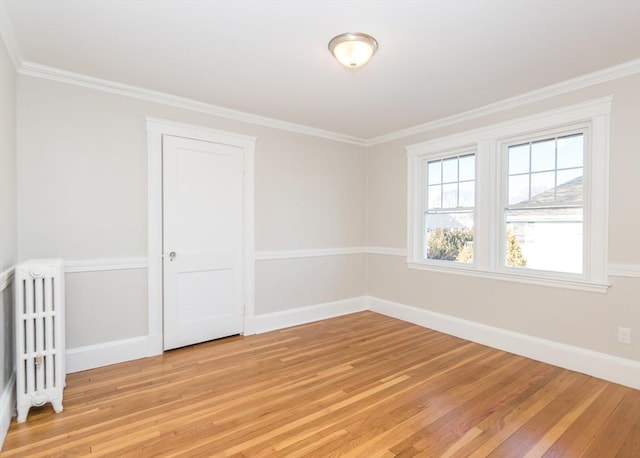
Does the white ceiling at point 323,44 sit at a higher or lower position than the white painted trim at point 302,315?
higher

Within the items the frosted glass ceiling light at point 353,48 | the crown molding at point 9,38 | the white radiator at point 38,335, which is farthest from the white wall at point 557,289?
the crown molding at point 9,38

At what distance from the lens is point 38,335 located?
2.27 m

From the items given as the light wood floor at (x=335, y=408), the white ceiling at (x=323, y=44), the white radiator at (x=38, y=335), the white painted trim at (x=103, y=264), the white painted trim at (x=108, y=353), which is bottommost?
the light wood floor at (x=335, y=408)

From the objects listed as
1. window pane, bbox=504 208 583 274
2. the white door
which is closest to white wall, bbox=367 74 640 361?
window pane, bbox=504 208 583 274

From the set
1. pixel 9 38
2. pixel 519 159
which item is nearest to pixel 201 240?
pixel 9 38

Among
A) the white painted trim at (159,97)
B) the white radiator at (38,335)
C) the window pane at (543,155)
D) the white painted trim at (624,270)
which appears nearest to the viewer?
the white radiator at (38,335)

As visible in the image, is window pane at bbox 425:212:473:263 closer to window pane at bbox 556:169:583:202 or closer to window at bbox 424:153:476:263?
window at bbox 424:153:476:263

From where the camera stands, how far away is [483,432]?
6.94 feet

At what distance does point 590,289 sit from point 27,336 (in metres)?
4.27

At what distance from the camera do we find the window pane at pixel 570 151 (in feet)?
10.1

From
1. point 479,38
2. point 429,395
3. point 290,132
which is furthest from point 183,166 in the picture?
point 429,395

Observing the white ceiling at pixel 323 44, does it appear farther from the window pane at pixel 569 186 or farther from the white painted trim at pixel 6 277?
the white painted trim at pixel 6 277

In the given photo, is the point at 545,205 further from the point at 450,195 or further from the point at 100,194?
the point at 100,194

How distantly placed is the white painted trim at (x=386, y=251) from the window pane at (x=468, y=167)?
118cm
